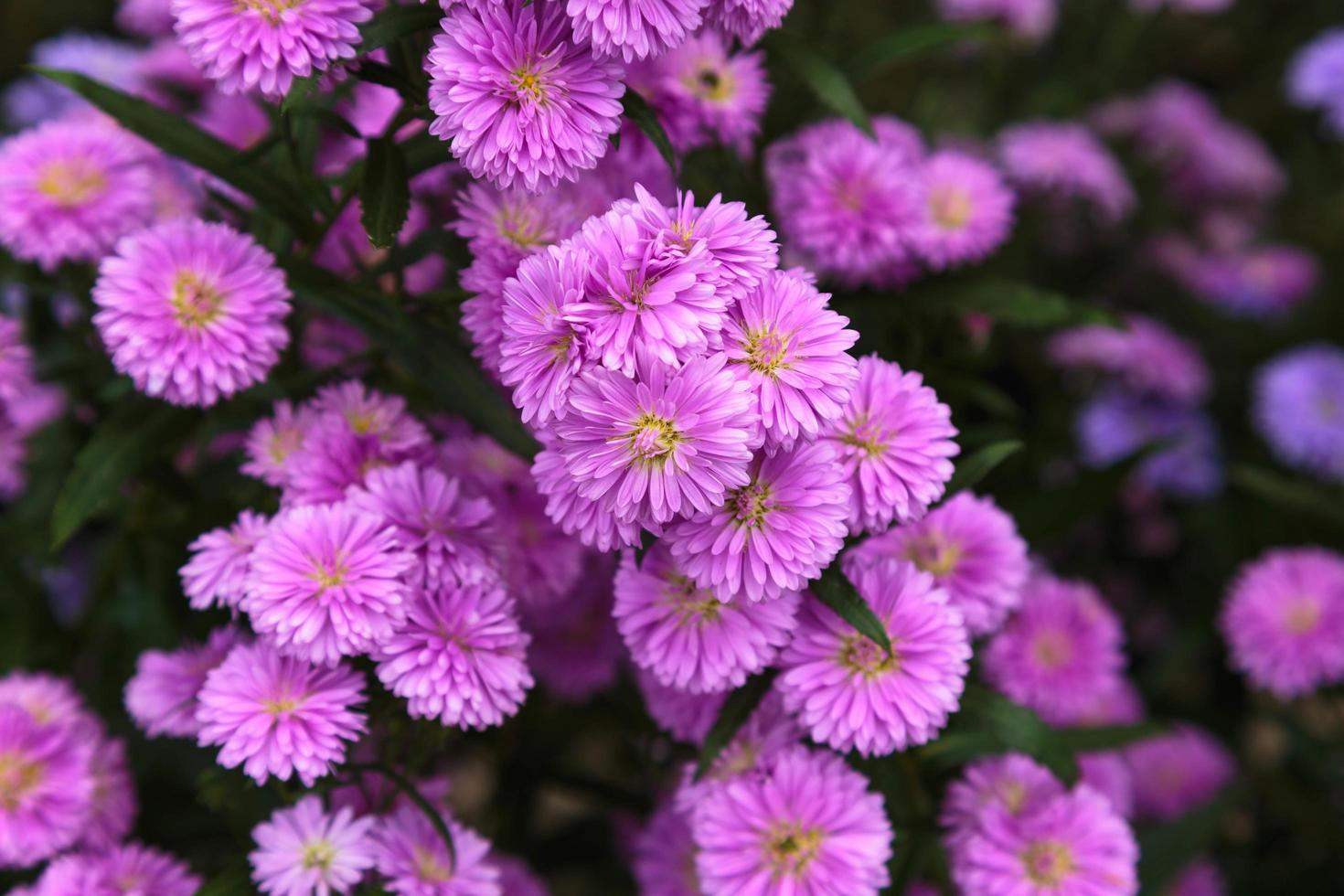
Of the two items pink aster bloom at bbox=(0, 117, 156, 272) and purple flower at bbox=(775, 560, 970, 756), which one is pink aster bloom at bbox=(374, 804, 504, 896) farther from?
pink aster bloom at bbox=(0, 117, 156, 272)

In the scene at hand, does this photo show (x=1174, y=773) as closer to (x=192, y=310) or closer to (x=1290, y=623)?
(x=1290, y=623)

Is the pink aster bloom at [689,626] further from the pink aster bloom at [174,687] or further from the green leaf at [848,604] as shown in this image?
the pink aster bloom at [174,687]

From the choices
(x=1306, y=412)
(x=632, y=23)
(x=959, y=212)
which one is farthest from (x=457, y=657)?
(x=1306, y=412)

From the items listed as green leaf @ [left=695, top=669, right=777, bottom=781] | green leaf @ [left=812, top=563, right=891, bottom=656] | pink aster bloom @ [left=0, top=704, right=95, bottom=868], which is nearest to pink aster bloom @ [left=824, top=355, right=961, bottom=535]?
green leaf @ [left=812, top=563, right=891, bottom=656]

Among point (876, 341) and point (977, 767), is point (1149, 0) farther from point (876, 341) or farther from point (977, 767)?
point (977, 767)

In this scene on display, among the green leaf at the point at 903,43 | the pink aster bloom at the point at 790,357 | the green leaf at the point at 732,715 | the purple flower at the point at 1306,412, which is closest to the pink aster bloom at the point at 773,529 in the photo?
the pink aster bloom at the point at 790,357

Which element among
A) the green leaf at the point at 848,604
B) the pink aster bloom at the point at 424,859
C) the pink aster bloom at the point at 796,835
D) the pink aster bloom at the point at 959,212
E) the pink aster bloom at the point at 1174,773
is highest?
the pink aster bloom at the point at 959,212
